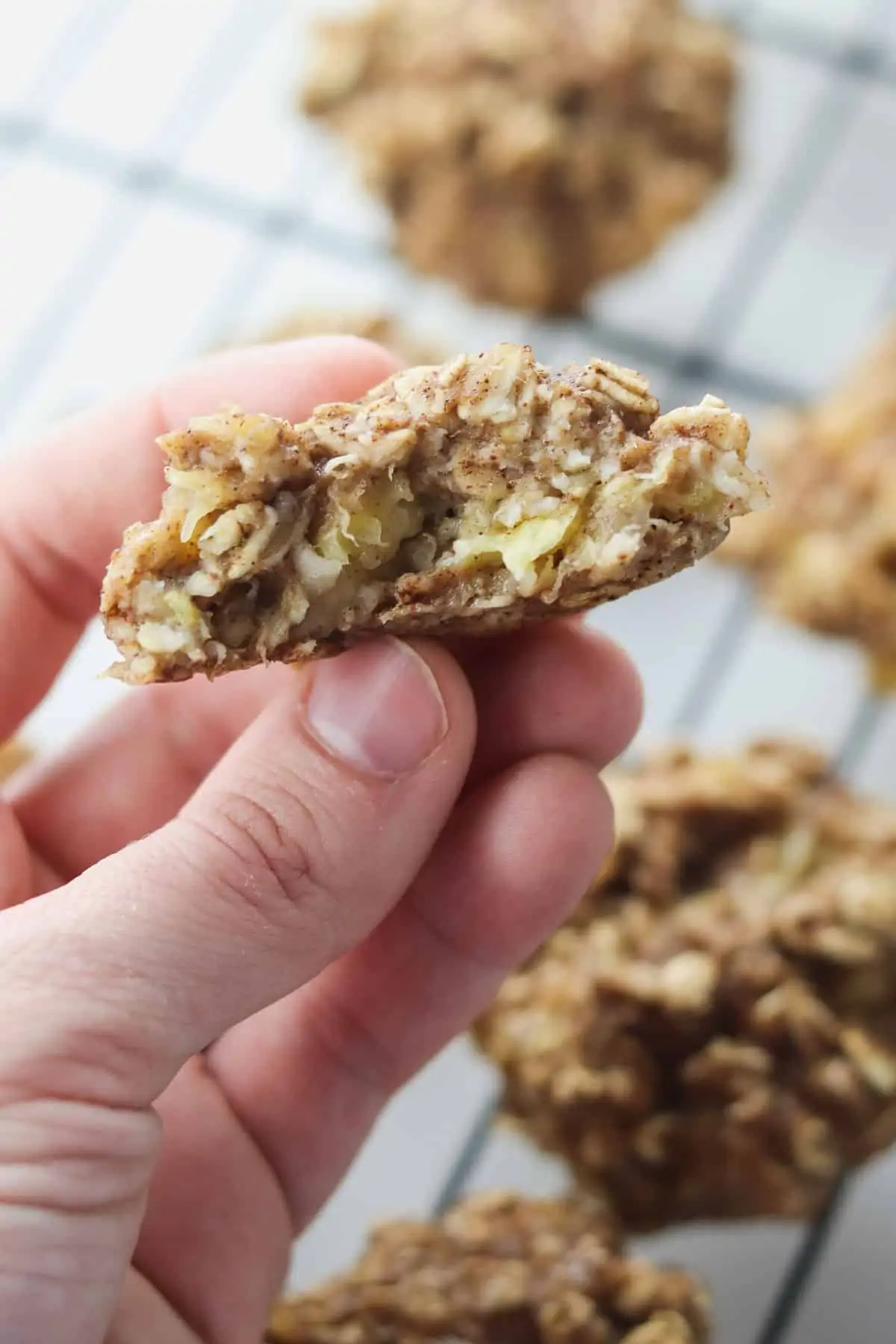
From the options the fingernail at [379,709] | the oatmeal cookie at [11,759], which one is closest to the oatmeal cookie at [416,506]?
the fingernail at [379,709]

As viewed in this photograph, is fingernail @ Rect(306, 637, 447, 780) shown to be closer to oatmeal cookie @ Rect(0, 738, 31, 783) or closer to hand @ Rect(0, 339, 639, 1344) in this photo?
hand @ Rect(0, 339, 639, 1344)

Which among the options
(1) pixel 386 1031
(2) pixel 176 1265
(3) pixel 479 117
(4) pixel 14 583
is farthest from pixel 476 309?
(2) pixel 176 1265

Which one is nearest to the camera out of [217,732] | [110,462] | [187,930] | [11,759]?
[187,930]

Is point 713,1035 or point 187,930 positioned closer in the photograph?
point 187,930

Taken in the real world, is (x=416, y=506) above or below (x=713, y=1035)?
above

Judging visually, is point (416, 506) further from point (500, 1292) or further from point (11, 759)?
point (11, 759)

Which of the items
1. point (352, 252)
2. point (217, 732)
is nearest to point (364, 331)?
point (352, 252)
